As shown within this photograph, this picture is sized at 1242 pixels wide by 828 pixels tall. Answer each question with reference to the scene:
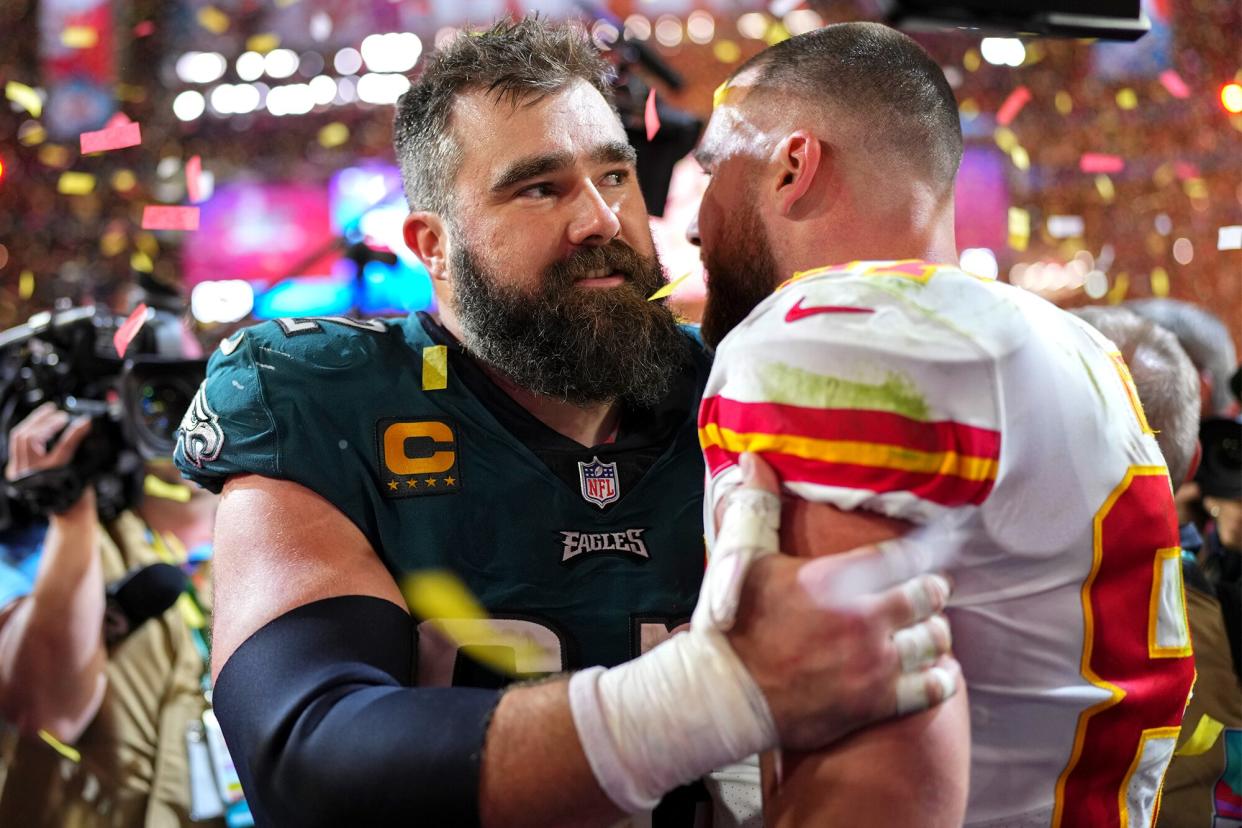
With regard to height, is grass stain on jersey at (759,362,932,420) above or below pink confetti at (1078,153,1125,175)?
above

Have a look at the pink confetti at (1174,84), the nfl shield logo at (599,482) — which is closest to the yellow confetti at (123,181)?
the pink confetti at (1174,84)

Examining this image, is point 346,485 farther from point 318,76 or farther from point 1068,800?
point 318,76

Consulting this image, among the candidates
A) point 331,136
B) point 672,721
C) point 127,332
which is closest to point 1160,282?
point 331,136

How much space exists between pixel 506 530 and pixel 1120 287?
27.7 feet

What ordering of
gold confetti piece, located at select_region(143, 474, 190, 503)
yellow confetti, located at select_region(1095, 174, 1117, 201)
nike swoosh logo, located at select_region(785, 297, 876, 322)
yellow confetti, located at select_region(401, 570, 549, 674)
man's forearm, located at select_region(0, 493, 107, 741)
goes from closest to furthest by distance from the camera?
nike swoosh logo, located at select_region(785, 297, 876, 322) → yellow confetti, located at select_region(401, 570, 549, 674) → man's forearm, located at select_region(0, 493, 107, 741) → gold confetti piece, located at select_region(143, 474, 190, 503) → yellow confetti, located at select_region(1095, 174, 1117, 201)

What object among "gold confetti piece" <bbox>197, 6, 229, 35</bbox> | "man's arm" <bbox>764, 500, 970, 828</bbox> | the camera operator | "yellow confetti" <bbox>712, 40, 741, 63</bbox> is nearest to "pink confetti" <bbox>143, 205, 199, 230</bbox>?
the camera operator

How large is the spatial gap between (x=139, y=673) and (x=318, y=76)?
8.03 meters

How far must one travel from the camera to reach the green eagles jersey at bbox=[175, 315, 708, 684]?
167cm

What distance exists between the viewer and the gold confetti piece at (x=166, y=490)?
11.0 ft

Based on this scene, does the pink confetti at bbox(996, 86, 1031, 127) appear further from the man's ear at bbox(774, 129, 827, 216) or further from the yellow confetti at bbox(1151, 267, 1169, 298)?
the man's ear at bbox(774, 129, 827, 216)

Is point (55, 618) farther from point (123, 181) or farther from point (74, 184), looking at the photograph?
point (74, 184)

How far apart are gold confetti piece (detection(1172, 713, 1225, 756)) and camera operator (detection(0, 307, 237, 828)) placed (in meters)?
2.16

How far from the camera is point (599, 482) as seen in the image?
1812 millimetres

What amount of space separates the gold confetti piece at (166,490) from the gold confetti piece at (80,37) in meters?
6.45
